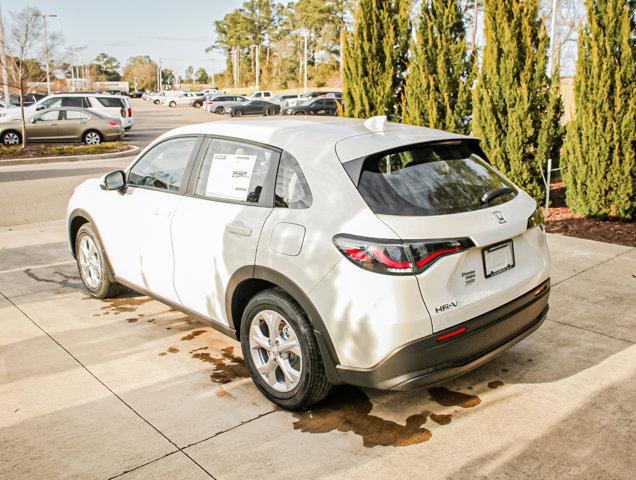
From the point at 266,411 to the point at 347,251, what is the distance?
119cm

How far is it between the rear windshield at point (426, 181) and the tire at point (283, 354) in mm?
794

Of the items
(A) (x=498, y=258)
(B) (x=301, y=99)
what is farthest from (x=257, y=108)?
(A) (x=498, y=258)

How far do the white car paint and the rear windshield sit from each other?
2.3 inches

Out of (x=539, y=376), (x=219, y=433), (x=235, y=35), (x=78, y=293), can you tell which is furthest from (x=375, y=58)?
(x=235, y=35)

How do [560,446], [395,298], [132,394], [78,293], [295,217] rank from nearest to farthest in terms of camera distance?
[395,298] → [560,446] → [295,217] → [132,394] → [78,293]

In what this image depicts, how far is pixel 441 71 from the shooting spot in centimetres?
971

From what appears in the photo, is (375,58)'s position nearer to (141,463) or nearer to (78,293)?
(78,293)

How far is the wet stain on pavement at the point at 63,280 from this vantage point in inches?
236

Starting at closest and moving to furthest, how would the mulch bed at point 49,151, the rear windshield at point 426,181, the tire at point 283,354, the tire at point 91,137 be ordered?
the rear windshield at point 426,181
the tire at point 283,354
the mulch bed at point 49,151
the tire at point 91,137

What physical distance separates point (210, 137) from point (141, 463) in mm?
2215

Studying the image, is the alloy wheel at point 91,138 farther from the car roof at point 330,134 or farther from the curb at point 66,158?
the car roof at point 330,134

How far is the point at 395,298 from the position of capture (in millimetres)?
2926

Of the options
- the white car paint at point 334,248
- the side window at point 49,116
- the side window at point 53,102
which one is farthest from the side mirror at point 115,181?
the side window at point 53,102

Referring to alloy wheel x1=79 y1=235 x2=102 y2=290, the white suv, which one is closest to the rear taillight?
the white suv
